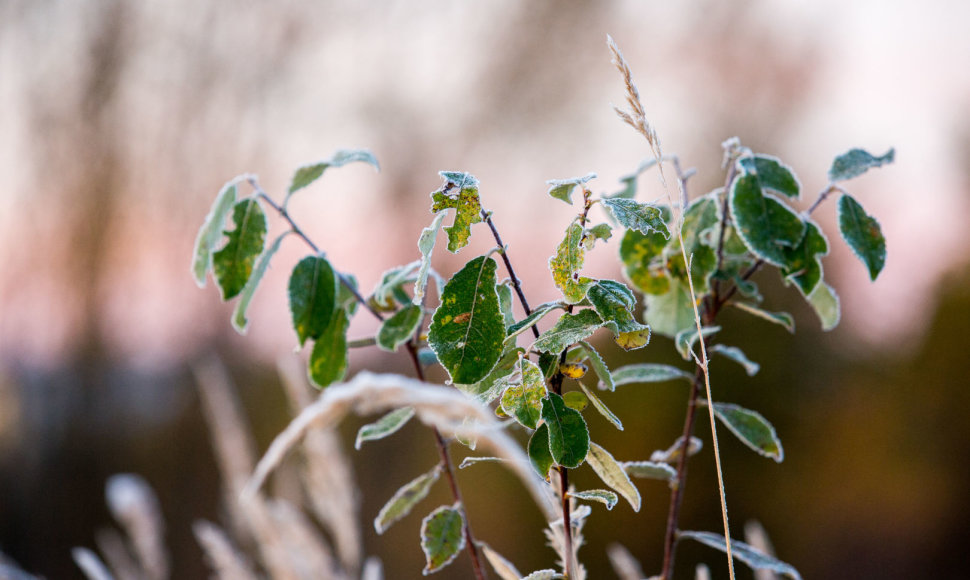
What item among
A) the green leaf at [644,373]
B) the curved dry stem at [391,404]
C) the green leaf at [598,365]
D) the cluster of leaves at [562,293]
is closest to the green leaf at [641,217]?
the cluster of leaves at [562,293]

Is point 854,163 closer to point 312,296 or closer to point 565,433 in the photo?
point 565,433

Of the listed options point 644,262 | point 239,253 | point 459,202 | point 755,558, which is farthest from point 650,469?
point 239,253

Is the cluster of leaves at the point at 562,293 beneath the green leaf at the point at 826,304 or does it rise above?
above

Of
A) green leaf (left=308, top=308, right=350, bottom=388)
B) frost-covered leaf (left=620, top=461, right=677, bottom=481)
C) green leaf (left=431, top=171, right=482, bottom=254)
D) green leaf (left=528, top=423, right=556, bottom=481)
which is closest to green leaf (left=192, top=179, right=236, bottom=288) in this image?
green leaf (left=308, top=308, right=350, bottom=388)

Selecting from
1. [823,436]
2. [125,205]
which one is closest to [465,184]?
[823,436]

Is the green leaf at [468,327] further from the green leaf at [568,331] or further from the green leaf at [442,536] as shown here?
the green leaf at [442,536]

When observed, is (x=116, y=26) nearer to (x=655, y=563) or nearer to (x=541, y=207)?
(x=541, y=207)
